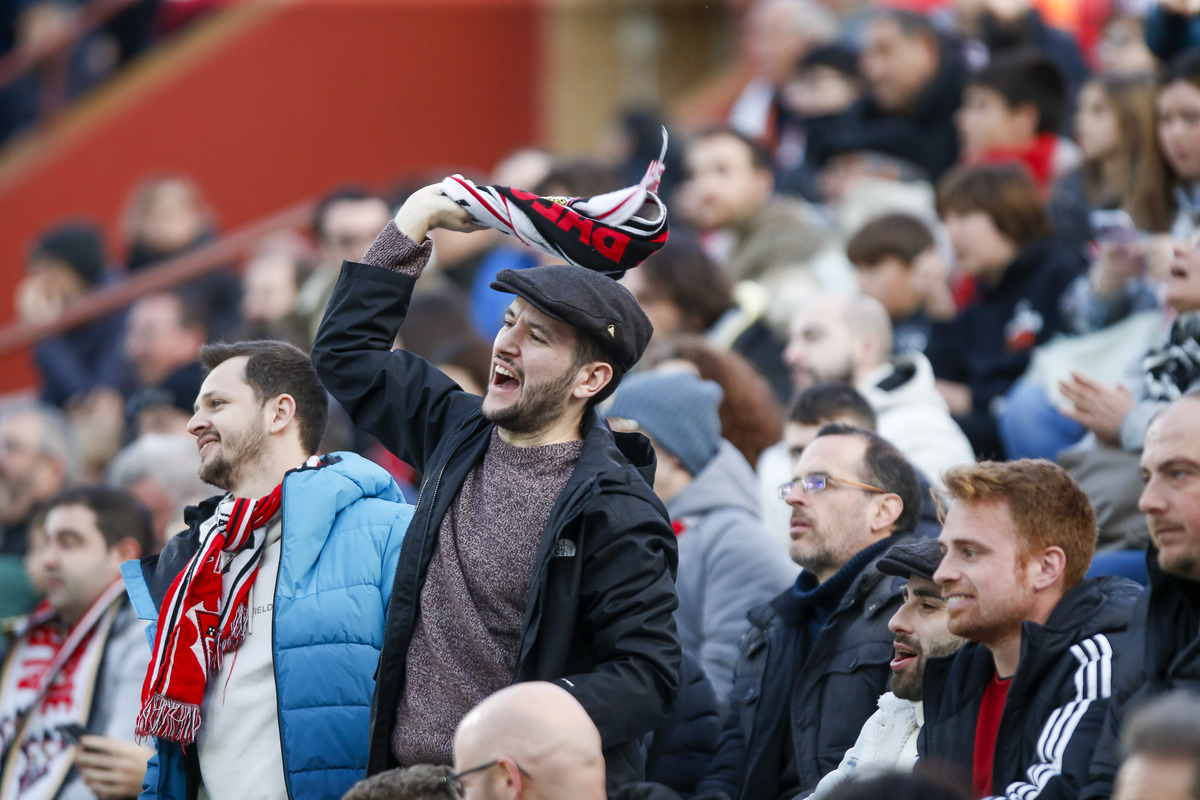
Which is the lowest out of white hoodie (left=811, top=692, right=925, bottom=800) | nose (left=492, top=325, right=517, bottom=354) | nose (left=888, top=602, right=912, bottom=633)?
white hoodie (left=811, top=692, right=925, bottom=800)

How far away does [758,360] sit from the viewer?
7070 millimetres

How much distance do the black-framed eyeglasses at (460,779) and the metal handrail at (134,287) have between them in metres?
7.79

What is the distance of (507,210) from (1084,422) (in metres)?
2.28

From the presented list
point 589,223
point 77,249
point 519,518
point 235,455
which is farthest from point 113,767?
point 77,249

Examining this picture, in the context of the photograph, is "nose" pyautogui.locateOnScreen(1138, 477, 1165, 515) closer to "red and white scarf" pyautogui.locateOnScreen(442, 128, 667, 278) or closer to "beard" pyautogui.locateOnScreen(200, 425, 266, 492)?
"red and white scarf" pyautogui.locateOnScreen(442, 128, 667, 278)

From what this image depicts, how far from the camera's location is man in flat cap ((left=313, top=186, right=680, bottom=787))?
11.2 feet

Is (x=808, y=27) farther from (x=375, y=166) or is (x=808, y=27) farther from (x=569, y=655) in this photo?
(x=569, y=655)

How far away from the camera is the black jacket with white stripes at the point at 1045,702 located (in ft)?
11.1

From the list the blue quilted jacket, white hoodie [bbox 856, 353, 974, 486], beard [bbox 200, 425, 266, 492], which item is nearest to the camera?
the blue quilted jacket

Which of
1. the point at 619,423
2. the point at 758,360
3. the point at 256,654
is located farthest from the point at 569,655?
the point at 758,360

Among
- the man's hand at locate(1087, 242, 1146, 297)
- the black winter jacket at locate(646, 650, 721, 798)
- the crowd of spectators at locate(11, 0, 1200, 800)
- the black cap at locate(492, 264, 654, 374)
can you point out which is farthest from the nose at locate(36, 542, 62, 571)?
the man's hand at locate(1087, 242, 1146, 297)

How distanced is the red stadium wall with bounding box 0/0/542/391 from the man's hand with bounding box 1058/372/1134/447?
886 centimetres

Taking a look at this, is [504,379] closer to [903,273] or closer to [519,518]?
[519,518]

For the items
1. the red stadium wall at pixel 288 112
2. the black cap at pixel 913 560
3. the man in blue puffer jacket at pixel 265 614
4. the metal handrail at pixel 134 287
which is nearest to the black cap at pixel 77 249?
the metal handrail at pixel 134 287
